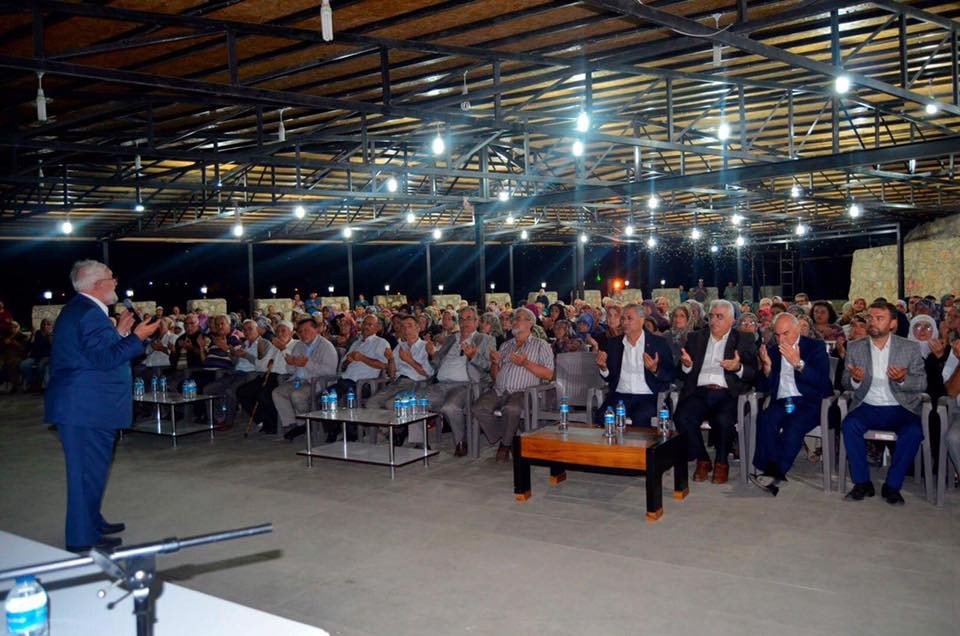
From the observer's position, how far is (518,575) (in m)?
3.96

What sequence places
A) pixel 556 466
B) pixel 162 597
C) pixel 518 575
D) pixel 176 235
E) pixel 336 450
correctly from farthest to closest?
pixel 176 235
pixel 336 450
pixel 556 466
pixel 518 575
pixel 162 597

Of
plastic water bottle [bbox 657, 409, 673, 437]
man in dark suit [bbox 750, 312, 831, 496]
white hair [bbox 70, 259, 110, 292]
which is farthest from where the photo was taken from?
man in dark suit [bbox 750, 312, 831, 496]

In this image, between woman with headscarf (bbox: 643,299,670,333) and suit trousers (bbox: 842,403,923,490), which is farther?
woman with headscarf (bbox: 643,299,670,333)

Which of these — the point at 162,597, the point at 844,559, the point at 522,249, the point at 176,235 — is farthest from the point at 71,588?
the point at 522,249

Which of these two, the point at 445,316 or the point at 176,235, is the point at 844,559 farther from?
the point at 176,235

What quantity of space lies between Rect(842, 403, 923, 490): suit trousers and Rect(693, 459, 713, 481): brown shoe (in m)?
0.96

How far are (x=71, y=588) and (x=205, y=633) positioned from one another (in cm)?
43

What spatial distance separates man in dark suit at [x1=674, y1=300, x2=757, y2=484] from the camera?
222 inches

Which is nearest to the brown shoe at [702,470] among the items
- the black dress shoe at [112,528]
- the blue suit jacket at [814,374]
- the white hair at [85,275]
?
the blue suit jacket at [814,374]

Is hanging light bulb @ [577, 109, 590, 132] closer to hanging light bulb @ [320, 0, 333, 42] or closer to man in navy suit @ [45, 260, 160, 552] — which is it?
hanging light bulb @ [320, 0, 333, 42]

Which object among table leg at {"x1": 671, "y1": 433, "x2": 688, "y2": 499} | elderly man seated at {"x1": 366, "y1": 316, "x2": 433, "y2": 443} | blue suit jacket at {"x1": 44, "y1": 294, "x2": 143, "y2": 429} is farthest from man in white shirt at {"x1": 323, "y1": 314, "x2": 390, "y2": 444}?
blue suit jacket at {"x1": 44, "y1": 294, "x2": 143, "y2": 429}

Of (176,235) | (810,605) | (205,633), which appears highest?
(176,235)

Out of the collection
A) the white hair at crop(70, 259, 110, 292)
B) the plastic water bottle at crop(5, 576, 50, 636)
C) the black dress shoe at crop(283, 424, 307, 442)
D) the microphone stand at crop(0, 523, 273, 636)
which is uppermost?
the white hair at crop(70, 259, 110, 292)

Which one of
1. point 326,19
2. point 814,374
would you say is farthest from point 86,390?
point 814,374
